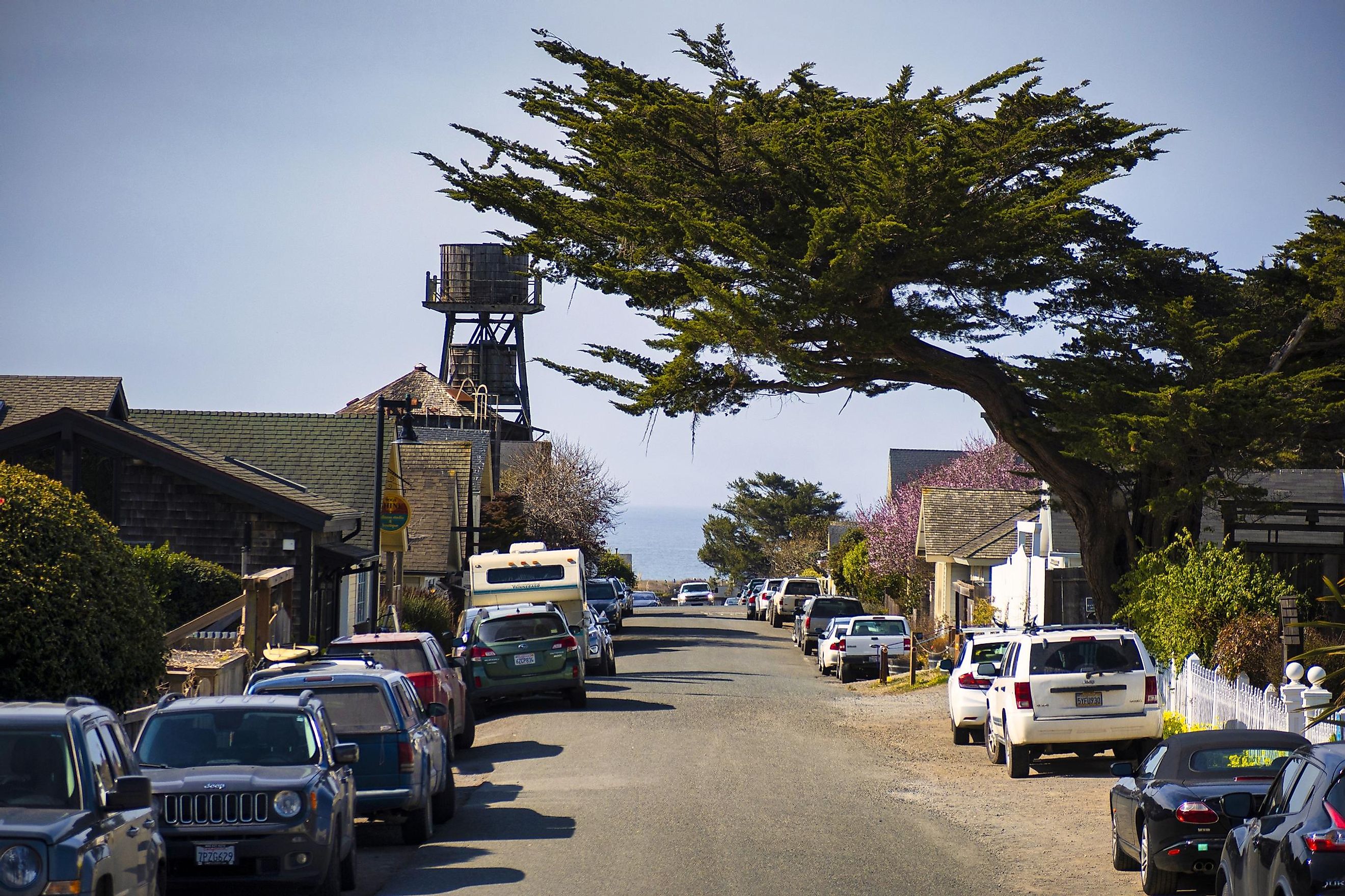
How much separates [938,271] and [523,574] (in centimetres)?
1316

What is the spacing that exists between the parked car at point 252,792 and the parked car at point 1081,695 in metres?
9.17

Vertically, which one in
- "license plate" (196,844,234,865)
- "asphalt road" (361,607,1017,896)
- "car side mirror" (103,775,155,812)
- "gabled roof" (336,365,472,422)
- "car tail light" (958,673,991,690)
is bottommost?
"asphalt road" (361,607,1017,896)

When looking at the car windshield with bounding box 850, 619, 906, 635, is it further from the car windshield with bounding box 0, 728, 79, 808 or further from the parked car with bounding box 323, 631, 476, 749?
the car windshield with bounding box 0, 728, 79, 808

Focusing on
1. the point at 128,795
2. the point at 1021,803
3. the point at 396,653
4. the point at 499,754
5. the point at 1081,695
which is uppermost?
the point at 396,653

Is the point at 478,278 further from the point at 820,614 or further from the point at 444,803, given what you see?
the point at 444,803

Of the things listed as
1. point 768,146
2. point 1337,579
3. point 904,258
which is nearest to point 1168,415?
point 904,258

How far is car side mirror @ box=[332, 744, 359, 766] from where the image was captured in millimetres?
11102

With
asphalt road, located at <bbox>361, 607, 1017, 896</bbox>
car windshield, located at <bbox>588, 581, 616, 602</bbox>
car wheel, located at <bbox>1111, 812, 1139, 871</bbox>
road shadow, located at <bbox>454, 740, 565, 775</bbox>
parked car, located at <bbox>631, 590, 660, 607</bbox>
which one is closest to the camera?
asphalt road, located at <bbox>361, 607, 1017, 896</bbox>

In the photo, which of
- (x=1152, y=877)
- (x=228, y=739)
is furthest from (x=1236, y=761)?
(x=228, y=739)

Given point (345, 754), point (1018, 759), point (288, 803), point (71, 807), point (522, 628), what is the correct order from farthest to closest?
point (522, 628) → point (1018, 759) → point (345, 754) → point (288, 803) → point (71, 807)

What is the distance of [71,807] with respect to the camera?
26.3 ft

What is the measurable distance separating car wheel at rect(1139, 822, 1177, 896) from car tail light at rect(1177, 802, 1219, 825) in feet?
1.19

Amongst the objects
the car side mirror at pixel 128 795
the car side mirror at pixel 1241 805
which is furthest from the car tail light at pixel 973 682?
the car side mirror at pixel 128 795

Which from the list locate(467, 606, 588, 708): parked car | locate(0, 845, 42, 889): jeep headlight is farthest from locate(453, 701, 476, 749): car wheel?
locate(0, 845, 42, 889): jeep headlight
